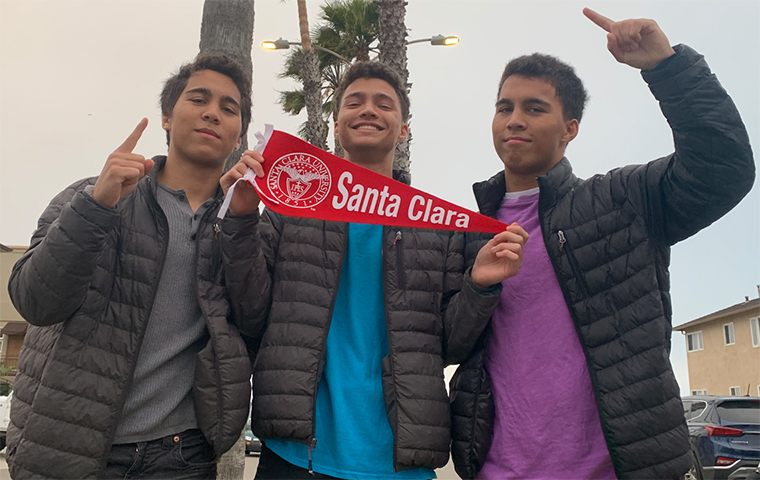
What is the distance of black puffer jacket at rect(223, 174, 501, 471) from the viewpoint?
2.69 metres

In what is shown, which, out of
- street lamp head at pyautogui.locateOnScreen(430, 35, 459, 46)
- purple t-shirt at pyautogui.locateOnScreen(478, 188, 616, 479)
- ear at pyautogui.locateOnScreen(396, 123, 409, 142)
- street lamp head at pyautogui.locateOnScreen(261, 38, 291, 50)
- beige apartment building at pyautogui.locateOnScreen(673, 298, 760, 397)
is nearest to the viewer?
purple t-shirt at pyautogui.locateOnScreen(478, 188, 616, 479)

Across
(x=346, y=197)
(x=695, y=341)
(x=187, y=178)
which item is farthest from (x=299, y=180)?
(x=695, y=341)

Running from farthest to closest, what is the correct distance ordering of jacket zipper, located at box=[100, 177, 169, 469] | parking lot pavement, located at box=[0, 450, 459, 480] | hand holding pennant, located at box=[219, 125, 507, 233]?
parking lot pavement, located at box=[0, 450, 459, 480] < hand holding pennant, located at box=[219, 125, 507, 233] < jacket zipper, located at box=[100, 177, 169, 469]

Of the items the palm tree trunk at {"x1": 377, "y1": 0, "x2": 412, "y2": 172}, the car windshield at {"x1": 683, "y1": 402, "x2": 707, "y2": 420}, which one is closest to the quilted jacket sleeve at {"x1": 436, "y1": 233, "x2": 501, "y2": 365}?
the palm tree trunk at {"x1": 377, "y1": 0, "x2": 412, "y2": 172}

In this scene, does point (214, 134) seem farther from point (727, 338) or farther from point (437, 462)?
point (727, 338)

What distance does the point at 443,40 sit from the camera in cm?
1128

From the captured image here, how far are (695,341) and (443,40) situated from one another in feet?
97.6

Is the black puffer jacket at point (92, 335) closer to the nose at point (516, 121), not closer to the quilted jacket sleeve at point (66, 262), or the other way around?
the quilted jacket sleeve at point (66, 262)

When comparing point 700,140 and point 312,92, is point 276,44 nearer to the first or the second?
point 312,92

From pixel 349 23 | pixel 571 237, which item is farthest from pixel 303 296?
pixel 349 23

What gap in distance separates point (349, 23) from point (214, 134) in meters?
12.9

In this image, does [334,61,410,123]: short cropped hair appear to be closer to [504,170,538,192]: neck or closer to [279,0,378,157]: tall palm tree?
[504,170,538,192]: neck

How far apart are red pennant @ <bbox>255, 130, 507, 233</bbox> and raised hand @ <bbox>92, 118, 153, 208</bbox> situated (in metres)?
0.58

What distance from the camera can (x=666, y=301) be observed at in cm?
277
